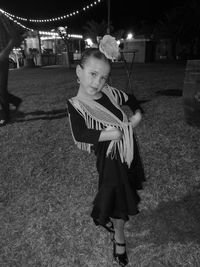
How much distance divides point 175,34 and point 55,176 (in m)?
34.4

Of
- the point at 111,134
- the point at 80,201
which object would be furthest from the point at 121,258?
the point at 111,134

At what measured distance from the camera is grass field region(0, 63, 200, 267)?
94.7 inches

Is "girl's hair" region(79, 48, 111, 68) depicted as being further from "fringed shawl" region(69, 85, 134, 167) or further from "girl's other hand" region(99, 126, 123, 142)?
"girl's other hand" region(99, 126, 123, 142)

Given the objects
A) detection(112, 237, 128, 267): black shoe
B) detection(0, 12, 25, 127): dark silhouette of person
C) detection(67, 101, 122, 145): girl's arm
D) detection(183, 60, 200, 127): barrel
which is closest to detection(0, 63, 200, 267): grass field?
detection(112, 237, 128, 267): black shoe

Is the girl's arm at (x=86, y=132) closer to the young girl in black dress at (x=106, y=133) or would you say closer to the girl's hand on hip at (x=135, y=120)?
the young girl in black dress at (x=106, y=133)

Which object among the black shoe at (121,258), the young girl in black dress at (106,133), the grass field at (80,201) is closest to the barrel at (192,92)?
the grass field at (80,201)

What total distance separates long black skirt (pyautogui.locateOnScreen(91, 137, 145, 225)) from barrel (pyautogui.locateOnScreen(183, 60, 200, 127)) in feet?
10.9

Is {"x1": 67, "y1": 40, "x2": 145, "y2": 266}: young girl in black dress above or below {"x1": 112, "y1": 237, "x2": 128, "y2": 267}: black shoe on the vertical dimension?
above

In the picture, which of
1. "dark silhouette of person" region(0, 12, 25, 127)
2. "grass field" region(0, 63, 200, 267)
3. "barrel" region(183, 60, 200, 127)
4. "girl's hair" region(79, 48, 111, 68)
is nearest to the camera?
"girl's hair" region(79, 48, 111, 68)

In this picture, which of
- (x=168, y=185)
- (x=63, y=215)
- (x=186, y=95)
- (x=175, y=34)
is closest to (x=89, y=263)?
(x=63, y=215)

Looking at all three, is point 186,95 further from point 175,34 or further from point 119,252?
point 175,34

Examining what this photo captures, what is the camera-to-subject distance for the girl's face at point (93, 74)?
180cm

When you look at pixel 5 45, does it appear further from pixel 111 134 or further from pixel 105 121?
pixel 111 134

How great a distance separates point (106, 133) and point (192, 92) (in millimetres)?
3787
